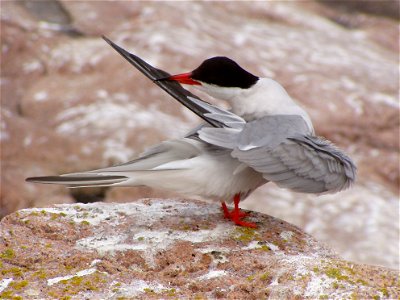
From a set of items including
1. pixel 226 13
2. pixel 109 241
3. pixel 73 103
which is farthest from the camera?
pixel 226 13

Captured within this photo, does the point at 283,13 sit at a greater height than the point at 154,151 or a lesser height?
lesser

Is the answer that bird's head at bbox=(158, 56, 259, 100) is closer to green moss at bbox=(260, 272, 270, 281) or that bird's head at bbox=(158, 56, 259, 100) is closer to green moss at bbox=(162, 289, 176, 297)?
green moss at bbox=(260, 272, 270, 281)

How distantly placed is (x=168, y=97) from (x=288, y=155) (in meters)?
4.97

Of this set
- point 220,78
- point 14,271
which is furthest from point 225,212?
point 14,271

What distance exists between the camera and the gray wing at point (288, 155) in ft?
14.6

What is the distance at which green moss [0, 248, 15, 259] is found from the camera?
4.12m

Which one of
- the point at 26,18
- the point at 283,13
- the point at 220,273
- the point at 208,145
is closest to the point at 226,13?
the point at 283,13

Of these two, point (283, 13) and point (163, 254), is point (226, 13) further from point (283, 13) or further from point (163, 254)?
point (163, 254)

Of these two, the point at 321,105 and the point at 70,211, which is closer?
the point at 70,211

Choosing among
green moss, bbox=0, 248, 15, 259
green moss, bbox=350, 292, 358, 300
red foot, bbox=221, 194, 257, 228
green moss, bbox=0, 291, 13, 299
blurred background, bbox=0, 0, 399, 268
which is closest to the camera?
green moss, bbox=350, 292, 358, 300

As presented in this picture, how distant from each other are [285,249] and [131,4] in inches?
306

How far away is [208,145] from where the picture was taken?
4707 mm

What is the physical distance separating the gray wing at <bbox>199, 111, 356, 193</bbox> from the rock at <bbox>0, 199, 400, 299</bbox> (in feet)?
1.36

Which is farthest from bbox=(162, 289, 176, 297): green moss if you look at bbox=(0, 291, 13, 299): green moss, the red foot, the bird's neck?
the bird's neck
